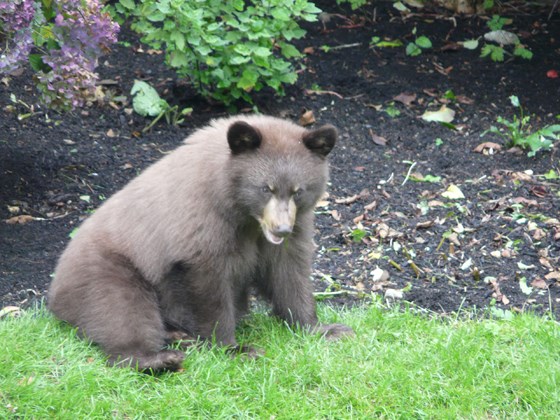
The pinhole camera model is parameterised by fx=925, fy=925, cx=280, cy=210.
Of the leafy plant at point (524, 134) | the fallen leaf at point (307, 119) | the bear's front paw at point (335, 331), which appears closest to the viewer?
the bear's front paw at point (335, 331)

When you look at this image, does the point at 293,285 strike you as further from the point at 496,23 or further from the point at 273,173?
the point at 496,23

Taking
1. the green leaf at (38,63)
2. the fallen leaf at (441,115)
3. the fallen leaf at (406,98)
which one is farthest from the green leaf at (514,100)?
the green leaf at (38,63)

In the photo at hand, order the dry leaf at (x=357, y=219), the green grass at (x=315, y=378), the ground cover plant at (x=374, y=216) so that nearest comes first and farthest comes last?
the green grass at (x=315, y=378)
the ground cover plant at (x=374, y=216)
the dry leaf at (x=357, y=219)

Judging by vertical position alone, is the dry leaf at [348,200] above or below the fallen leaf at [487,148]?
below

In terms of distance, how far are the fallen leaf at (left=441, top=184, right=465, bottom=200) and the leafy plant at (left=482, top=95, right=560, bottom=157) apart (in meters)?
0.92

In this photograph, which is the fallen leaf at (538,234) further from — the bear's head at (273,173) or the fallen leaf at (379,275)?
the bear's head at (273,173)

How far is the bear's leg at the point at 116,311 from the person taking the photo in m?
5.36

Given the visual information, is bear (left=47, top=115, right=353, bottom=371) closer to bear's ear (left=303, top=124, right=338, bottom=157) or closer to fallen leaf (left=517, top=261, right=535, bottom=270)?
bear's ear (left=303, top=124, right=338, bottom=157)

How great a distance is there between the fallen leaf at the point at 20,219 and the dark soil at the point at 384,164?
57 mm

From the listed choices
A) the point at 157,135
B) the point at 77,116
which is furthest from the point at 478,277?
the point at 77,116

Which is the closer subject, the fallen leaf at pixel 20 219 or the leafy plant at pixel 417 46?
the fallen leaf at pixel 20 219

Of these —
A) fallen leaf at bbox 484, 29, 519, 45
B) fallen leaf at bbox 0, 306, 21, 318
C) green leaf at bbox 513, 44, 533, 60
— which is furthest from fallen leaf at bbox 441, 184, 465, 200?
fallen leaf at bbox 0, 306, 21, 318

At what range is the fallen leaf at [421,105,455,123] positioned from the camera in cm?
896

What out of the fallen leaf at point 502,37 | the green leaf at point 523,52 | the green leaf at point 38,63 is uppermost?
the green leaf at point 38,63
